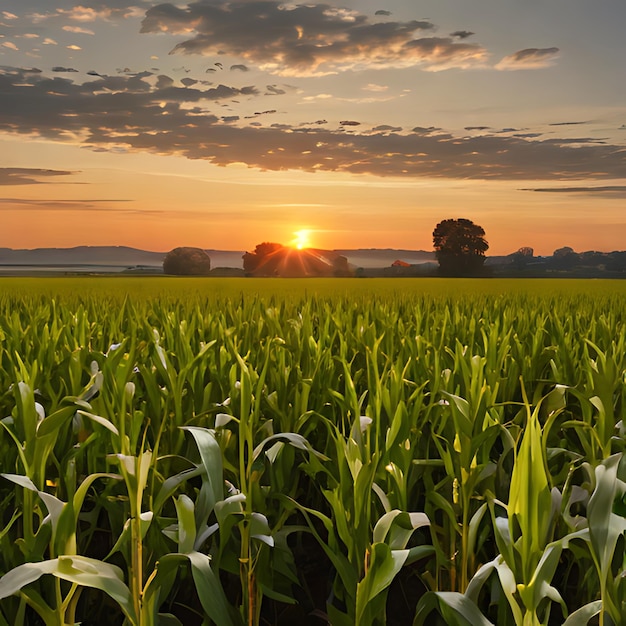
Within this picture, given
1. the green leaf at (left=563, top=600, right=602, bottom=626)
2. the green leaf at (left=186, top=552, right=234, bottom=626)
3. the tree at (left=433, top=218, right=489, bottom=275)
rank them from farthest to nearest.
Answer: the tree at (left=433, top=218, right=489, bottom=275), the green leaf at (left=186, top=552, right=234, bottom=626), the green leaf at (left=563, top=600, right=602, bottom=626)

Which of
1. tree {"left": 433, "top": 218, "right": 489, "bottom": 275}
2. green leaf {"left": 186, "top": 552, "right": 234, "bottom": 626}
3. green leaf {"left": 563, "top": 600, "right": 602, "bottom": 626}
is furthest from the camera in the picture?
tree {"left": 433, "top": 218, "right": 489, "bottom": 275}

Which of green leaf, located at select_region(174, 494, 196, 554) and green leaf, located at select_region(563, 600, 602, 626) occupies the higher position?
green leaf, located at select_region(174, 494, 196, 554)

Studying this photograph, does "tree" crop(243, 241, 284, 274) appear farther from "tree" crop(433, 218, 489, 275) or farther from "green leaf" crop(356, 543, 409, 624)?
"green leaf" crop(356, 543, 409, 624)

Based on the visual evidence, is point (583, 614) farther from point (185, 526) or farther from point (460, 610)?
point (185, 526)

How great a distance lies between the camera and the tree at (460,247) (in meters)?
59.7

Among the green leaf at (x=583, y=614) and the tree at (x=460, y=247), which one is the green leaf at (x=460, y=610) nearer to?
the green leaf at (x=583, y=614)

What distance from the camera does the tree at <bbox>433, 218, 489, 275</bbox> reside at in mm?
59688

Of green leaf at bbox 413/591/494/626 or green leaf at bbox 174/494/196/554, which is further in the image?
green leaf at bbox 174/494/196/554

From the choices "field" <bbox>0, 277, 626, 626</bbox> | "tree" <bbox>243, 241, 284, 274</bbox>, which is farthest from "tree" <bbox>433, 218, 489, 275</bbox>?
"field" <bbox>0, 277, 626, 626</bbox>

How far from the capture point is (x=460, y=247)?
61.1 m

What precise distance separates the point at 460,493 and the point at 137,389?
4.89ft

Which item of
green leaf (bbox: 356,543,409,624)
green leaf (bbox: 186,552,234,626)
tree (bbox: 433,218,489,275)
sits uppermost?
tree (bbox: 433,218,489,275)

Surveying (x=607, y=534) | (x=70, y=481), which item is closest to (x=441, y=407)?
(x=607, y=534)

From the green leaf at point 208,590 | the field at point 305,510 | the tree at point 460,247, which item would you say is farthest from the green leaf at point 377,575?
the tree at point 460,247
